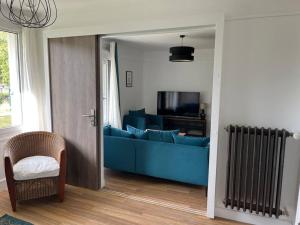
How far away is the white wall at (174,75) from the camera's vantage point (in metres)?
6.04

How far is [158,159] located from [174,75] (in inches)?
140

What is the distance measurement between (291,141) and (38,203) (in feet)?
9.32

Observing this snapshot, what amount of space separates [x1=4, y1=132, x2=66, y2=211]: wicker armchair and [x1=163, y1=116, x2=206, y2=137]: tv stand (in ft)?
11.7

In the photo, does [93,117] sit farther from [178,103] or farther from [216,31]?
[178,103]

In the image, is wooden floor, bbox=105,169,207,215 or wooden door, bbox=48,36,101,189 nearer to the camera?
wooden floor, bbox=105,169,207,215

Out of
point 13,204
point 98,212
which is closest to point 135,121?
point 98,212

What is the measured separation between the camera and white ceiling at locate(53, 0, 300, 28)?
87.3 inches

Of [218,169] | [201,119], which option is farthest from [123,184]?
[201,119]

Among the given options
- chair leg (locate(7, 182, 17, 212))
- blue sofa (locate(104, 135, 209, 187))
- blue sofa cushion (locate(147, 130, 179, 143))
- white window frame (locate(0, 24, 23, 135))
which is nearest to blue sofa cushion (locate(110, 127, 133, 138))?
blue sofa (locate(104, 135, 209, 187))

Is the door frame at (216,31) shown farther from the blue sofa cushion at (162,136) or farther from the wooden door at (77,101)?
the blue sofa cushion at (162,136)

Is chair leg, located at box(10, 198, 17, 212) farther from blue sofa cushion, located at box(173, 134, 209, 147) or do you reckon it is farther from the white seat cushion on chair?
blue sofa cushion, located at box(173, 134, 209, 147)

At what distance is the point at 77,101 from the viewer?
10.2 feet

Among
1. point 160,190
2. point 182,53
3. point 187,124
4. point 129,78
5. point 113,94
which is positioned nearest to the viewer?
point 160,190

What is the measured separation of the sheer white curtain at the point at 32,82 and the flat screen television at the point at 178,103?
3511mm
